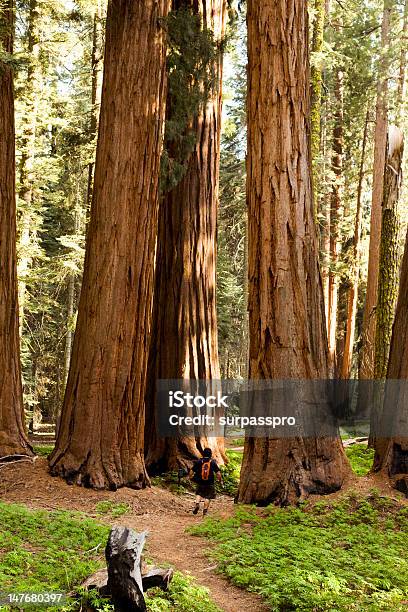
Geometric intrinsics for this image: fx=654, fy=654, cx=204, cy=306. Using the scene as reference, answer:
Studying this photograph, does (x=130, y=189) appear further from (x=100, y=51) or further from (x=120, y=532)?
(x=100, y=51)

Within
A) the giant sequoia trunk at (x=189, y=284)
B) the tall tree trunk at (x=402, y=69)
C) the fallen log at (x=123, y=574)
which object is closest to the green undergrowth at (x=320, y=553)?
the fallen log at (x=123, y=574)

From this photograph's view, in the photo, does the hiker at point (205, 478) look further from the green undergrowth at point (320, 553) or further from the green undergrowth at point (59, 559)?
the green undergrowth at point (59, 559)

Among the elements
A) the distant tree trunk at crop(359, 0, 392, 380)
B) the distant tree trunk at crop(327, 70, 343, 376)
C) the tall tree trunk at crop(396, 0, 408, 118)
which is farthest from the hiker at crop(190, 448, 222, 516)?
the tall tree trunk at crop(396, 0, 408, 118)

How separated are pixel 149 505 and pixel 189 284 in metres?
3.70

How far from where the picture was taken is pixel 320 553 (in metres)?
5.86

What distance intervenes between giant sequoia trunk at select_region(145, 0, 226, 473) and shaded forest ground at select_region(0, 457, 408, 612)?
141cm

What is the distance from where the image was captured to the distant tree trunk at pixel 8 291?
9.48m

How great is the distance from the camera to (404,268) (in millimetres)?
8469

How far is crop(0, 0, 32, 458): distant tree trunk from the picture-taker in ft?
31.1

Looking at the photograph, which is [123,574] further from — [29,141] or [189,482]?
[29,141]

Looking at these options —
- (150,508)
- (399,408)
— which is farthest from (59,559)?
(399,408)

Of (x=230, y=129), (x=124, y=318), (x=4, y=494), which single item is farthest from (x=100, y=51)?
(x=4, y=494)

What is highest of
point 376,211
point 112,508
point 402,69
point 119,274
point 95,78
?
point 402,69

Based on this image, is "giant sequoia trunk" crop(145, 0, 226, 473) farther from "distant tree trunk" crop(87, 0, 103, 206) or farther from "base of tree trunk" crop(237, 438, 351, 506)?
"distant tree trunk" crop(87, 0, 103, 206)
